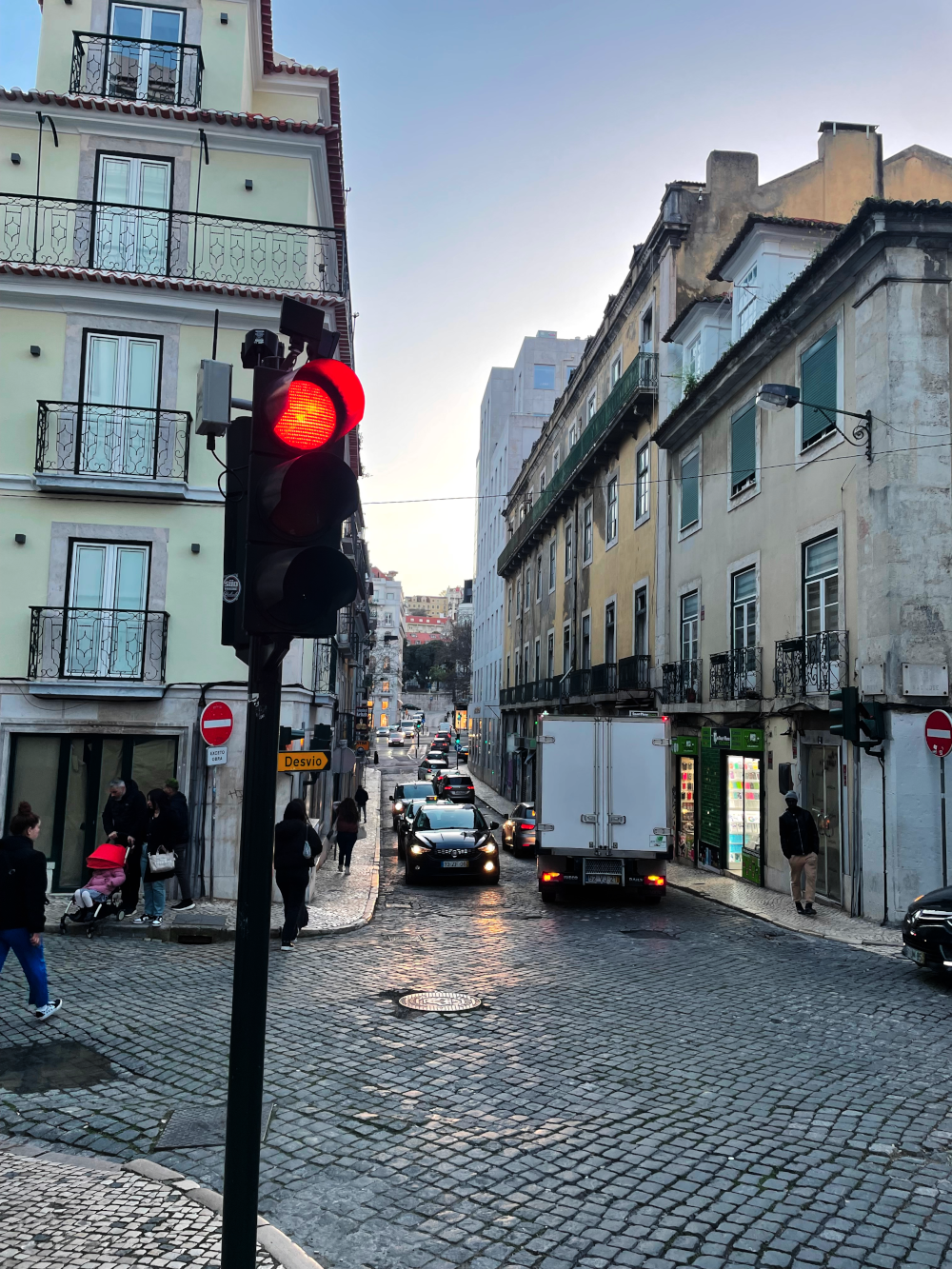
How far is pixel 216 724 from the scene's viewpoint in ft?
45.9

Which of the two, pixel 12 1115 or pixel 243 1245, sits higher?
pixel 243 1245

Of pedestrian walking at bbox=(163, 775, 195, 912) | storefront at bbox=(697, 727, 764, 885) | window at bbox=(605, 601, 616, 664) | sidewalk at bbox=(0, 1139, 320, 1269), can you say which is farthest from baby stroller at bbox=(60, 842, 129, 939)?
window at bbox=(605, 601, 616, 664)

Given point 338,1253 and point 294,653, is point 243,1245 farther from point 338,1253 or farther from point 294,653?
point 294,653

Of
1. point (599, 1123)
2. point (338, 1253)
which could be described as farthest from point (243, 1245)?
point (599, 1123)

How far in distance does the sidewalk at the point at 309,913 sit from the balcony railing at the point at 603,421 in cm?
1529

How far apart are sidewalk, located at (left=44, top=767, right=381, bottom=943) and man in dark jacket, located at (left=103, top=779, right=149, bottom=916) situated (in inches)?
15.5

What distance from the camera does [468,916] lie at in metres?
14.9

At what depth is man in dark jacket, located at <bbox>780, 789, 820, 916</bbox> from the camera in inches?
611

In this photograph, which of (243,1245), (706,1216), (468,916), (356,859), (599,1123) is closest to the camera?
(243,1245)

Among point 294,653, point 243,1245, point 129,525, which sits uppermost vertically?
point 129,525

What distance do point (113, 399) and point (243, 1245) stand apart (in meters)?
15.2

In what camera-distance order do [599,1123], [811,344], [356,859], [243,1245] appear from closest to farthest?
[243,1245]
[599,1123]
[811,344]
[356,859]

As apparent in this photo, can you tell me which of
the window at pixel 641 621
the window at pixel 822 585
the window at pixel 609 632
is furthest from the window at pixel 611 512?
the window at pixel 822 585

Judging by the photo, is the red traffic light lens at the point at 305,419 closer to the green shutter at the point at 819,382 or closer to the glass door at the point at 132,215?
the glass door at the point at 132,215
